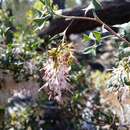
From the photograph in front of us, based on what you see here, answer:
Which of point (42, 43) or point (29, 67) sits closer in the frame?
point (29, 67)

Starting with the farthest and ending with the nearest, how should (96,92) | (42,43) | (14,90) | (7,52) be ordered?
(96,92) < (42,43) < (14,90) < (7,52)

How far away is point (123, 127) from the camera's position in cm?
326

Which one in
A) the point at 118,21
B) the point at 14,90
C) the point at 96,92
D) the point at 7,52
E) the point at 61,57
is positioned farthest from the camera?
the point at 96,92

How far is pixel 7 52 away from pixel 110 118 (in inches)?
38.4

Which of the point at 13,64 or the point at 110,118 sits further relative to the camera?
the point at 110,118

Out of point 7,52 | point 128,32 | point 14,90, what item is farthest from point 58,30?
point 128,32

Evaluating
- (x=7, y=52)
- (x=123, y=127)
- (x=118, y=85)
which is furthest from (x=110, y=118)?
(x=118, y=85)

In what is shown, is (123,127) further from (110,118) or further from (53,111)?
(53,111)

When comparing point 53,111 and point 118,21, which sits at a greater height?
point 118,21

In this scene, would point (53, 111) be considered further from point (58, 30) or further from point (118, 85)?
point (118, 85)

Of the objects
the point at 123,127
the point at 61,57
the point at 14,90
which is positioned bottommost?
the point at 123,127

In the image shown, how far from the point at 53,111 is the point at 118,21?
933 millimetres

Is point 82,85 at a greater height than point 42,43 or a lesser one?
lesser

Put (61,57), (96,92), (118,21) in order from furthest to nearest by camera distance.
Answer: (96,92) → (118,21) → (61,57)
